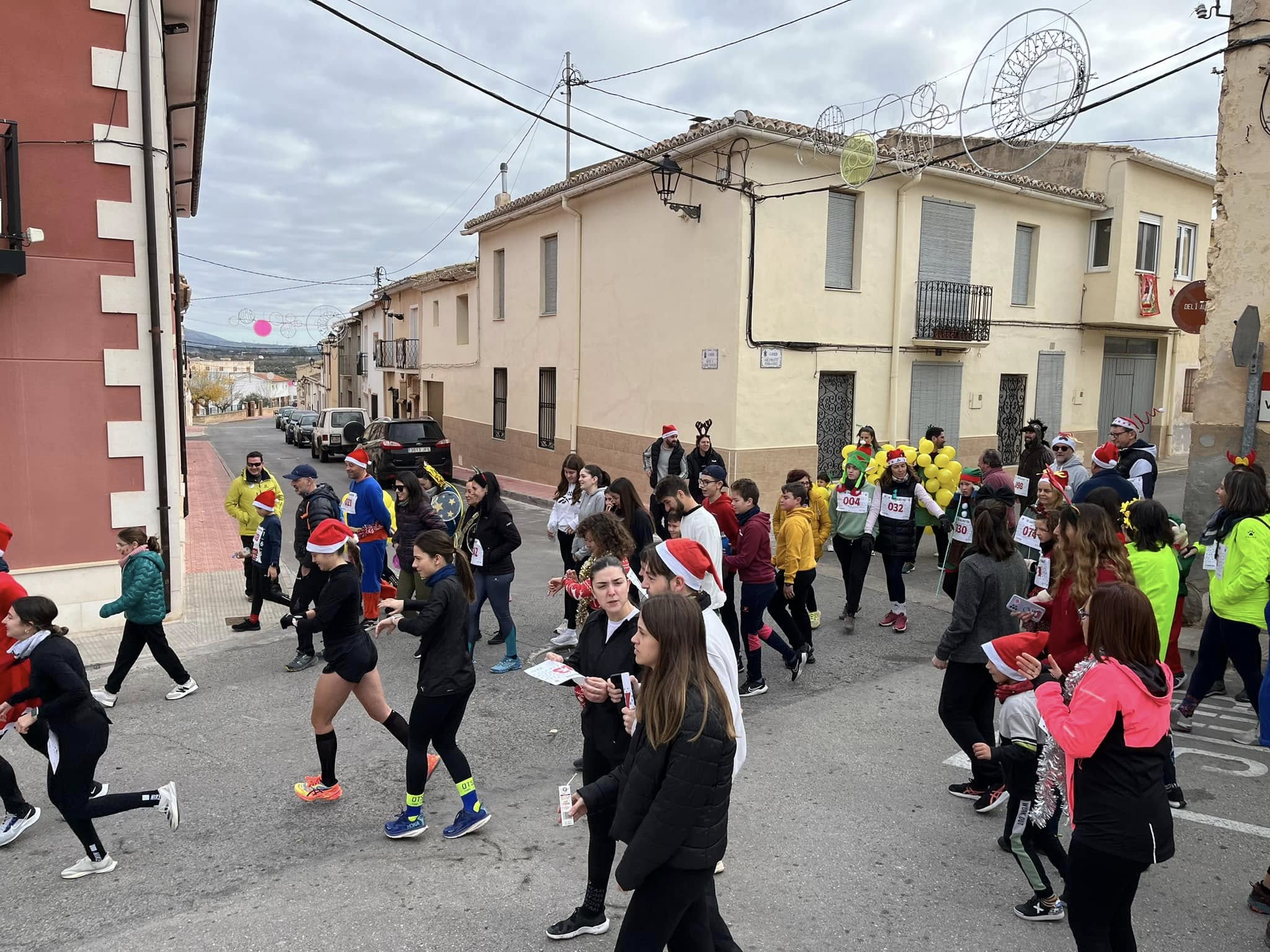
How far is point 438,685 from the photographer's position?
415 cm

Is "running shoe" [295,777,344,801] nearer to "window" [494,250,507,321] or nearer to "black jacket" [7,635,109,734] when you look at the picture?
"black jacket" [7,635,109,734]

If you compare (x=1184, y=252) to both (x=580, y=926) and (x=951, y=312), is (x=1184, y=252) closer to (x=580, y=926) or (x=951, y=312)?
(x=951, y=312)

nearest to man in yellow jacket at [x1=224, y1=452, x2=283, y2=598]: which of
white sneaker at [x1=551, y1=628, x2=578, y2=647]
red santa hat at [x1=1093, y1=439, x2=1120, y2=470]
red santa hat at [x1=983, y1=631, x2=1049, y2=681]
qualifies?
white sneaker at [x1=551, y1=628, x2=578, y2=647]

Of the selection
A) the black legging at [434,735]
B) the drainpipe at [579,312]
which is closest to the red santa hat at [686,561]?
the black legging at [434,735]

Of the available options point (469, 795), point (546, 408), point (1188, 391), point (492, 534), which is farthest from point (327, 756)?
point (1188, 391)

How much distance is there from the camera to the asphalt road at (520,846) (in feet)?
11.7

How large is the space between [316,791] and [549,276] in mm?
15341

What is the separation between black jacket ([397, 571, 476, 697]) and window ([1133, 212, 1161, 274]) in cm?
1906

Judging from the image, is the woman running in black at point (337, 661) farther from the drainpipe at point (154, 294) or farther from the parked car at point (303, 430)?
the parked car at point (303, 430)

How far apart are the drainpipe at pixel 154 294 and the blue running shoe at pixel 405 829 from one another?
466 centimetres

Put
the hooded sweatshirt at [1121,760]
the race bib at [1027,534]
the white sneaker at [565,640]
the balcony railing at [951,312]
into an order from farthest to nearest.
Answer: the balcony railing at [951,312]
the white sneaker at [565,640]
the race bib at [1027,534]
the hooded sweatshirt at [1121,760]

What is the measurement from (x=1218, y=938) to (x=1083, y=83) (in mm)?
6777

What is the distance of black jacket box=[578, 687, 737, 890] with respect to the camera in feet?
8.43

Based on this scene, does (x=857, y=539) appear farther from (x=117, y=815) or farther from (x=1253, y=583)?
(x=117, y=815)
